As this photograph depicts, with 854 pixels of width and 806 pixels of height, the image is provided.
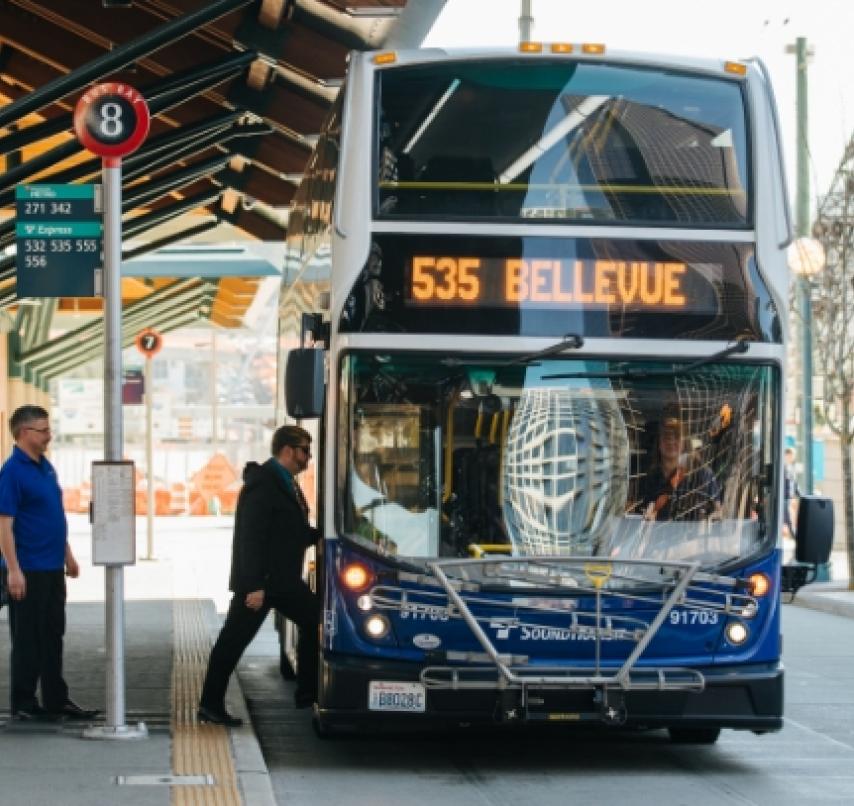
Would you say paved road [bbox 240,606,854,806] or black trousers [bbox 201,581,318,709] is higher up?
black trousers [bbox 201,581,318,709]

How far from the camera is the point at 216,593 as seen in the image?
24.2 m

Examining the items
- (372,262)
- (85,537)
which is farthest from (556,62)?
(85,537)

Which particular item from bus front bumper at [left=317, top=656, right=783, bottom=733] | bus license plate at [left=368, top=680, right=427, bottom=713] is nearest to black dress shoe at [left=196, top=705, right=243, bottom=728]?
bus front bumper at [left=317, top=656, right=783, bottom=733]

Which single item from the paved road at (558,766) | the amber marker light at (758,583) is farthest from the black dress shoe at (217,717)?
the amber marker light at (758,583)

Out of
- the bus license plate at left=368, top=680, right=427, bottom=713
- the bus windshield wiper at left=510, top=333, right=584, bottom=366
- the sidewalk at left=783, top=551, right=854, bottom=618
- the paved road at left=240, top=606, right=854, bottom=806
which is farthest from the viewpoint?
the sidewalk at left=783, top=551, right=854, bottom=618

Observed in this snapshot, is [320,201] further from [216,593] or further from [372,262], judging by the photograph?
[216,593]

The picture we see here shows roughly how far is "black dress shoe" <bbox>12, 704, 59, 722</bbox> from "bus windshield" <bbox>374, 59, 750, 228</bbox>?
11.3 ft

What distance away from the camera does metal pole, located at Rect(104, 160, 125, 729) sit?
10.8 metres

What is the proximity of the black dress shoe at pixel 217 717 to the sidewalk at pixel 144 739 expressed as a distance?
0.28ft

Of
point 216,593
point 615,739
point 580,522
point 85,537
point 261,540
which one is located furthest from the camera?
point 85,537

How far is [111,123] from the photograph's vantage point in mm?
10961

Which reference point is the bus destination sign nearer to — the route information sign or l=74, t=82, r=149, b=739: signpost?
l=74, t=82, r=149, b=739: signpost

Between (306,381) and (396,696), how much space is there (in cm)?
160

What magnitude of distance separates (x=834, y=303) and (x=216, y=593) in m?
8.29
